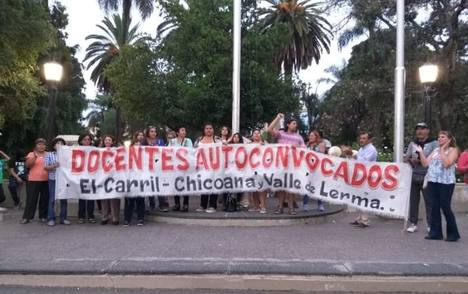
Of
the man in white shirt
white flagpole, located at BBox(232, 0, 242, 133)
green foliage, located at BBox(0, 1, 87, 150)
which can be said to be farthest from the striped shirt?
green foliage, located at BBox(0, 1, 87, 150)

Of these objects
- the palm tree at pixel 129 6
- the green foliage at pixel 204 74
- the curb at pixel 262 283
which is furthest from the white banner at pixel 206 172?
the palm tree at pixel 129 6

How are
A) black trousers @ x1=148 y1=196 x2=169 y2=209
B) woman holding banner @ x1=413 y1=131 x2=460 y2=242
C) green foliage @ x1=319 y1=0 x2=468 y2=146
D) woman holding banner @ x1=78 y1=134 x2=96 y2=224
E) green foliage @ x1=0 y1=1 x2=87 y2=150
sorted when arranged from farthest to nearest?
green foliage @ x1=319 y1=0 x2=468 y2=146 < green foliage @ x1=0 y1=1 x2=87 y2=150 < black trousers @ x1=148 y1=196 x2=169 y2=209 < woman holding banner @ x1=78 y1=134 x2=96 y2=224 < woman holding banner @ x1=413 y1=131 x2=460 y2=242

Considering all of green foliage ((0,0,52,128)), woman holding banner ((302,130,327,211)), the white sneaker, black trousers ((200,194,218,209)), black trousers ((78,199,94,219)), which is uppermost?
green foliage ((0,0,52,128))

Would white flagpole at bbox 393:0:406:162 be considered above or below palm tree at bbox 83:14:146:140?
below

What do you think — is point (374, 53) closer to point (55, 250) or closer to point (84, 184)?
point (84, 184)

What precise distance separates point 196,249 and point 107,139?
3992mm

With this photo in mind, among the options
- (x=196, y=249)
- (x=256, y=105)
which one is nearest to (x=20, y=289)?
(x=196, y=249)

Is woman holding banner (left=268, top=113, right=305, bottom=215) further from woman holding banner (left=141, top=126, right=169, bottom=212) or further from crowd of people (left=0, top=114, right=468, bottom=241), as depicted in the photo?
woman holding banner (left=141, top=126, right=169, bottom=212)

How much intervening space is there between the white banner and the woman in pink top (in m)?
0.43

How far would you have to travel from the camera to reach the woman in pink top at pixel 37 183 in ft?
35.4

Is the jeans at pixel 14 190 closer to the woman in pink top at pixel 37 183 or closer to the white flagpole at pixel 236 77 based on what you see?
the woman in pink top at pixel 37 183

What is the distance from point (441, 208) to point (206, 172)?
4.39 m

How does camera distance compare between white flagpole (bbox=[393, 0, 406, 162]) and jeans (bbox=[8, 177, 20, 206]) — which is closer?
white flagpole (bbox=[393, 0, 406, 162])

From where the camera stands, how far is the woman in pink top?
10.8m
